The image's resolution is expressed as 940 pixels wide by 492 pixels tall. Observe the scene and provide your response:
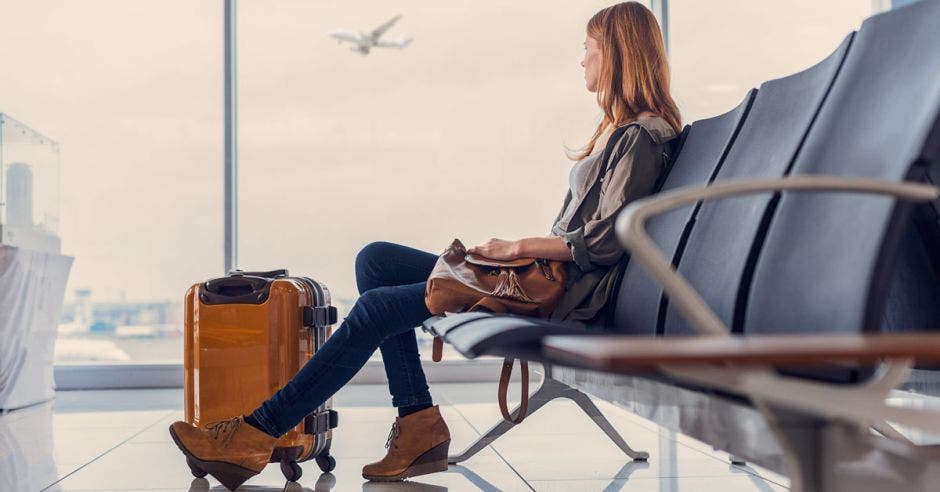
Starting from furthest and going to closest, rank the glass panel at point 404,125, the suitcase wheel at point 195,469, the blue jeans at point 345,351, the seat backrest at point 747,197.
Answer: the glass panel at point 404,125, the suitcase wheel at point 195,469, the blue jeans at point 345,351, the seat backrest at point 747,197

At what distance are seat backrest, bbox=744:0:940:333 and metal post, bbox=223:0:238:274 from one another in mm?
4041

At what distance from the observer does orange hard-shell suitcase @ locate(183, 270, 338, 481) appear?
2.47 meters

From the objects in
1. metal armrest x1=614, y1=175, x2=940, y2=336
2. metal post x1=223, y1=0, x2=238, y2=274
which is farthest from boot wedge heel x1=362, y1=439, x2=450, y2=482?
metal post x1=223, y1=0, x2=238, y2=274

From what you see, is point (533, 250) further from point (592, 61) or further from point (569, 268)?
point (592, 61)

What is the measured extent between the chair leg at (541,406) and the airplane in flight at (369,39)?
10.5ft

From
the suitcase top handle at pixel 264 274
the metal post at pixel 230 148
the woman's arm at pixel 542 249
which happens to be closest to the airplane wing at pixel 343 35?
the metal post at pixel 230 148

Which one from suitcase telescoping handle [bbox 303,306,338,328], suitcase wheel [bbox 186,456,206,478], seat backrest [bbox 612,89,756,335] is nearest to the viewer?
seat backrest [bbox 612,89,756,335]

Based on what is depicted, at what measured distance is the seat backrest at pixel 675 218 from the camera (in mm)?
1848

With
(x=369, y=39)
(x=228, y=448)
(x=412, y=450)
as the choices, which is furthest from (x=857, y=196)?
(x=369, y=39)

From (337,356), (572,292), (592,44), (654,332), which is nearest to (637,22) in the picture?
(592,44)

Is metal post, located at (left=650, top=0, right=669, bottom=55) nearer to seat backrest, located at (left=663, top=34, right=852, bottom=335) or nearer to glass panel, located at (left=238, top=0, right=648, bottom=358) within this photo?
glass panel, located at (left=238, top=0, right=648, bottom=358)

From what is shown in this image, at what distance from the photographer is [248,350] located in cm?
249

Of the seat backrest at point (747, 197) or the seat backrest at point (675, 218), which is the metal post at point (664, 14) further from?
the seat backrest at point (747, 197)

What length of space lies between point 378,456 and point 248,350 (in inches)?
21.5
